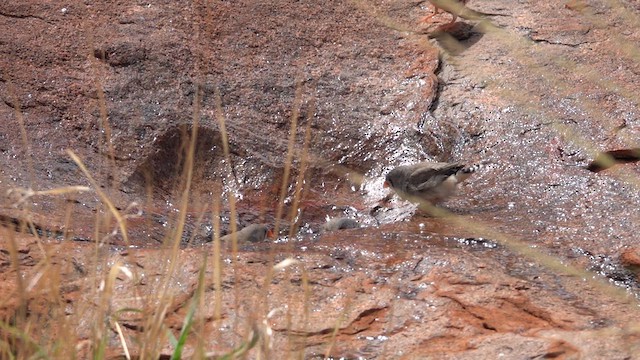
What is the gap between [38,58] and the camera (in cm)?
721

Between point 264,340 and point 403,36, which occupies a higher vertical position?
point 264,340

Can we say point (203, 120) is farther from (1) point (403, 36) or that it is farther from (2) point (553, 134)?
(2) point (553, 134)

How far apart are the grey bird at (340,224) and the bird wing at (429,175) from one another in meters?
0.44

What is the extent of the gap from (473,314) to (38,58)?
13.9 feet

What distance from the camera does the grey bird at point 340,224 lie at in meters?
5.82

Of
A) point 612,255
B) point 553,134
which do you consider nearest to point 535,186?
point 553,134

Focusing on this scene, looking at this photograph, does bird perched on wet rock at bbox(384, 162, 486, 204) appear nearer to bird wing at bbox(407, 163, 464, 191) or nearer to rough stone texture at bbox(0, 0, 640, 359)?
bird wing at bbox(407, 163, 464, 191)

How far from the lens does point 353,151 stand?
7008 mm

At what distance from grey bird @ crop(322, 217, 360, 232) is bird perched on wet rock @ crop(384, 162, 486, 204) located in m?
0.42

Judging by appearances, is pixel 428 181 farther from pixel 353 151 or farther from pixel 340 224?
pixel 353 151

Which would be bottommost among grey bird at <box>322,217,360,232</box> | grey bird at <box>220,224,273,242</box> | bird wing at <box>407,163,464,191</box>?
grey bird at <box>322,217,360,232</box>

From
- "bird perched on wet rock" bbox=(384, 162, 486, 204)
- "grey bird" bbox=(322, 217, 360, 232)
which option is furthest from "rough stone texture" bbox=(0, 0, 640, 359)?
"grey bird" bbox=(322, 217, 360, 232)

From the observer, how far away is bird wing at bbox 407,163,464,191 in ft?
19.9

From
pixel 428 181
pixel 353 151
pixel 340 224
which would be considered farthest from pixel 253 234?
pixel 353 151
